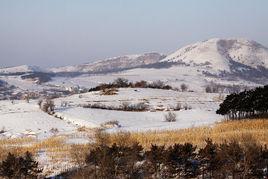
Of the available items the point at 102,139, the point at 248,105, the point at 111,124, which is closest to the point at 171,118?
the point at 111,124

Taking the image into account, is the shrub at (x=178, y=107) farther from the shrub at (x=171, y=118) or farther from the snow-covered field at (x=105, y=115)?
the shrub at (x=171, y=118)

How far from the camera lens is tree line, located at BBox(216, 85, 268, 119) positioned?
27.7 meters

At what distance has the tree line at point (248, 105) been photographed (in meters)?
27.7

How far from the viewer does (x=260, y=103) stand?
27.7 m

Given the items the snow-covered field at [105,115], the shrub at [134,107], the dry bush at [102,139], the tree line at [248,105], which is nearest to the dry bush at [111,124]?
the snow-covered field at [105,115]

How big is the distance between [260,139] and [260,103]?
6.38 m

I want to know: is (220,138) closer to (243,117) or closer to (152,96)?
(243,117)

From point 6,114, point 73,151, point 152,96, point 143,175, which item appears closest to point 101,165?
point 143,175

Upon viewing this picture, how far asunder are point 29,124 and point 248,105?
640 inches

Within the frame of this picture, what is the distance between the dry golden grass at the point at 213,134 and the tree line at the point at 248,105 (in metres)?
1.38

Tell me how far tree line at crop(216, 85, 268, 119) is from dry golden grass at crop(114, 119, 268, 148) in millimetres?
1375

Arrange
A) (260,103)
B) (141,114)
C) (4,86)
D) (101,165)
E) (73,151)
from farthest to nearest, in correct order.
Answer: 1. (4,86)
2. (141,114)
3. (260,103)
4. (73,151)
5. (101,165)

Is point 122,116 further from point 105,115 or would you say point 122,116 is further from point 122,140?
point 122,140

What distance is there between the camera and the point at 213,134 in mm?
24047
